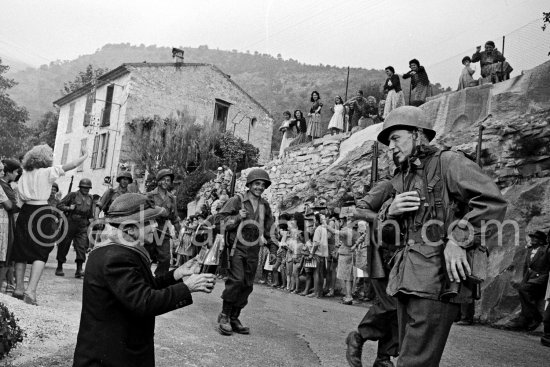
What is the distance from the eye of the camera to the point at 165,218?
7.27m

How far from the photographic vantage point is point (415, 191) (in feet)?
9.73

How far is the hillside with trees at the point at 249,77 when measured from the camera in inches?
2790

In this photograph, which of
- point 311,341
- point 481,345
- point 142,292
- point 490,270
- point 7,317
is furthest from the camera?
point 490,270

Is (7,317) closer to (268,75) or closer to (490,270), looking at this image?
(490,270)

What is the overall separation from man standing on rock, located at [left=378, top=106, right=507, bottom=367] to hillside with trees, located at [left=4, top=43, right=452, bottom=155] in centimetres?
3823

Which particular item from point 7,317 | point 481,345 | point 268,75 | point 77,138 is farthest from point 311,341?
point 268,75

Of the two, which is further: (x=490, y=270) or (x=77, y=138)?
(x=77, y=138)

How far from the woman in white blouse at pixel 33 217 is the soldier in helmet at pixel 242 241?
212 cm

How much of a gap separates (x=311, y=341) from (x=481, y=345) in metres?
2.30

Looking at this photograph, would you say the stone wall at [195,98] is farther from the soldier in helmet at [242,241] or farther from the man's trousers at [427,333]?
the man's trousers at [427,333]

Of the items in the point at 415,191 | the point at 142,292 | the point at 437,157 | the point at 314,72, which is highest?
the point at 314,72

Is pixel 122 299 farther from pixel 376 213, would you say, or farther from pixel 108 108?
pixel 108 108

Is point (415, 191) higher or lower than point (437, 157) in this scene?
lower

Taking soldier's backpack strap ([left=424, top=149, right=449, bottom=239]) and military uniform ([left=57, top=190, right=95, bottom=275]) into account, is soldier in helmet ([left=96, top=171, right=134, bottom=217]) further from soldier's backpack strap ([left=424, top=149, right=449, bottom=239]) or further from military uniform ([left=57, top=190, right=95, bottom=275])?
soldier's backpack strap ([left=424, top=149, right=449, bottom=239])
